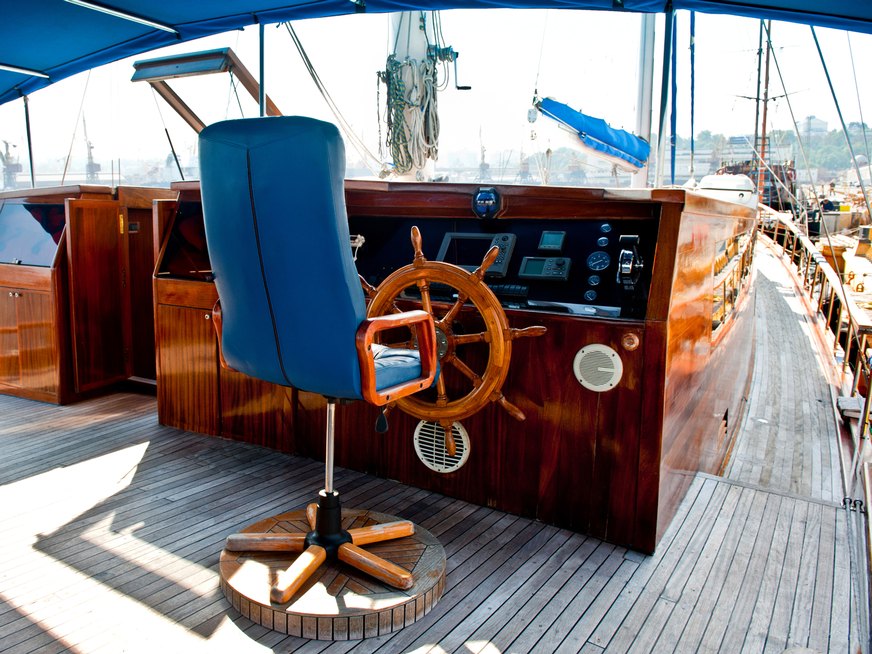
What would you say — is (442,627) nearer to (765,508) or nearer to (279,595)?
(279,595)

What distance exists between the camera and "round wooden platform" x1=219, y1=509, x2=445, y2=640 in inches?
60.2

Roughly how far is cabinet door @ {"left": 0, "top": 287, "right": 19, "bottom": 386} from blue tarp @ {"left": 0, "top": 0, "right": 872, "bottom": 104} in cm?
129

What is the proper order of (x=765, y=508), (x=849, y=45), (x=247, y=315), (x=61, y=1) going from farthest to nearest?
(x=849, y=45) < (x=61, y=1) < (x=765, y=508) < (x=247, y=315)

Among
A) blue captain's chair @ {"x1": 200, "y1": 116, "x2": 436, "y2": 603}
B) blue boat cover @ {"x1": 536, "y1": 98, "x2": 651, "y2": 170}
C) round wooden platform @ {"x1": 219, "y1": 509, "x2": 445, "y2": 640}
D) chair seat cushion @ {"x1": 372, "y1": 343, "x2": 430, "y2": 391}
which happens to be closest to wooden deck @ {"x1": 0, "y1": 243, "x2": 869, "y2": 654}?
round wooden platform @ {"x1": 219, "y1": 509, "x2": 445, "y2": 640}

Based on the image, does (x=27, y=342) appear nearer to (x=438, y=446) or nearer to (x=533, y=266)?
(x=438, y=446)

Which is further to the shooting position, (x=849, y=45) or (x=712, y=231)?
(x=849, y=45)

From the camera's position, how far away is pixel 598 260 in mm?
2111

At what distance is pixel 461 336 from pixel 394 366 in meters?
0.47

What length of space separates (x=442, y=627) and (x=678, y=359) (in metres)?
1.03

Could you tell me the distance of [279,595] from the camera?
156cm

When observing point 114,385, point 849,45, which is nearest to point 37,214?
point 114,385

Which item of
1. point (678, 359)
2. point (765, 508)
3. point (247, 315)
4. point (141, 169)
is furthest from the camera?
point (141, 169)

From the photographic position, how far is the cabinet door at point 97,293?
126 inches

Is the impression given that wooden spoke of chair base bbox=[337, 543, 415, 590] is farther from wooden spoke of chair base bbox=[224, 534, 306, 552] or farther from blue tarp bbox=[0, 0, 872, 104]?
blue tarp bbox=[0, 0, 872, 104]
